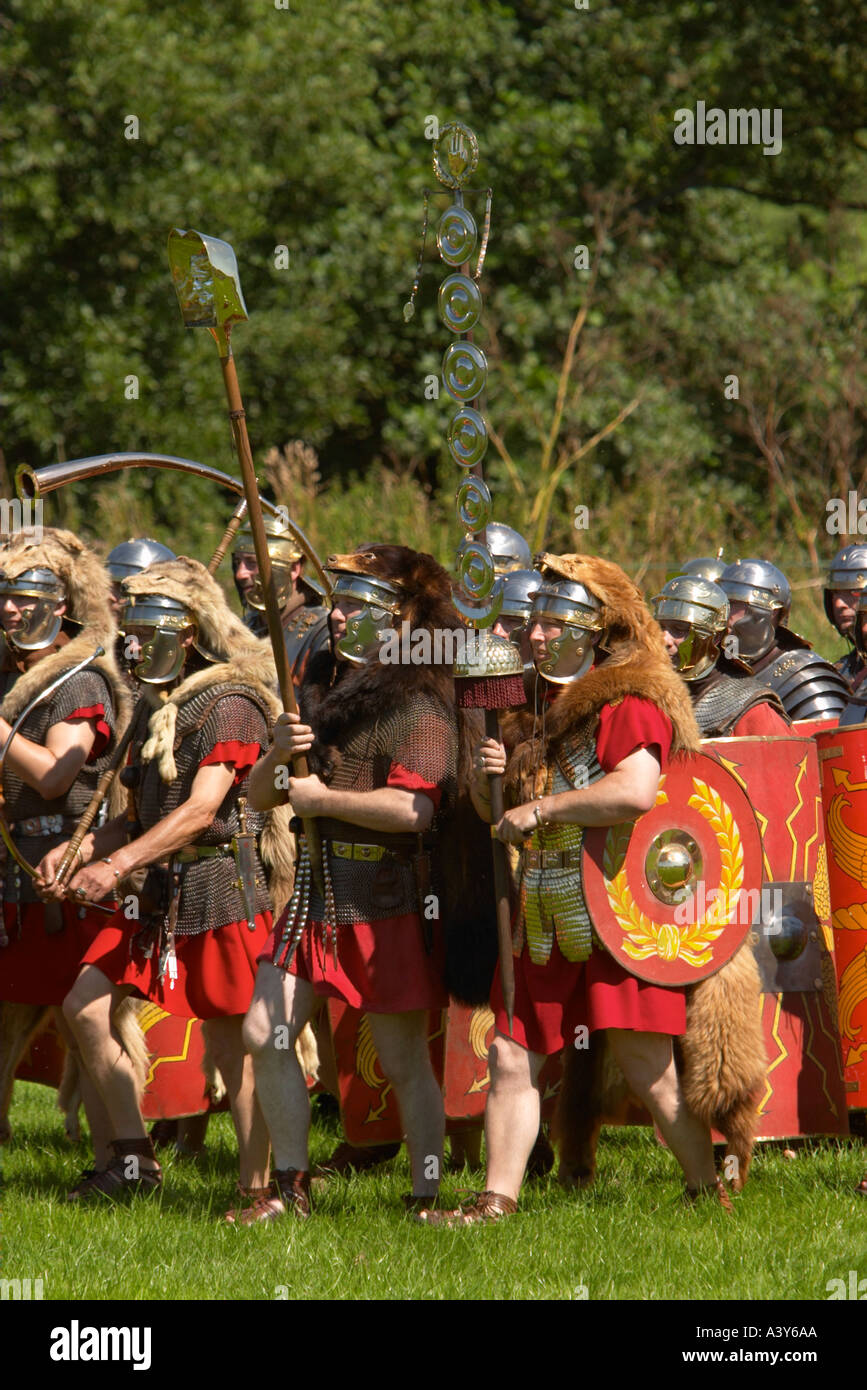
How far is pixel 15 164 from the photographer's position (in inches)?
572

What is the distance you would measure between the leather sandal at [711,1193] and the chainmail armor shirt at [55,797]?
2.08 meters

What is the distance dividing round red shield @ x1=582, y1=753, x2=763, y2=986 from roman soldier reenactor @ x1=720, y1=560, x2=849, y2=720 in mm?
1857

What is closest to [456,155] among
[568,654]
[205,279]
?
[205,279]

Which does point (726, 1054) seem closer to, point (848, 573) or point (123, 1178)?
point (123, 1178)

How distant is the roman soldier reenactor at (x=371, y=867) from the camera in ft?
15.3

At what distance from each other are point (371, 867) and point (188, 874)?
0.61 meters

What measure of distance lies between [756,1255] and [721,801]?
1.14 m

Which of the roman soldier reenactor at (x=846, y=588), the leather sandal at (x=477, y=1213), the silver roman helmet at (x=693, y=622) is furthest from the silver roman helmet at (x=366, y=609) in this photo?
the roman soldier reenactor at (x=846, y=588)

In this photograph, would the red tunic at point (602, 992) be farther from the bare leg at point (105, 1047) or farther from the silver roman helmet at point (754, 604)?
the silver roman helmet at point (754, 604)

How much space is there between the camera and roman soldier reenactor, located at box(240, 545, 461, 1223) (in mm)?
4664

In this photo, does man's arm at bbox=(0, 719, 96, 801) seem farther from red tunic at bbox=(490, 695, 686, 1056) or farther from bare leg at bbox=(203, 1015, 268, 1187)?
red tunic at bbox=(490, 695, 686, 1056)

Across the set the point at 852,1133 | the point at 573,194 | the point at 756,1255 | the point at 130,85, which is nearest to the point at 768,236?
the point at 573,194

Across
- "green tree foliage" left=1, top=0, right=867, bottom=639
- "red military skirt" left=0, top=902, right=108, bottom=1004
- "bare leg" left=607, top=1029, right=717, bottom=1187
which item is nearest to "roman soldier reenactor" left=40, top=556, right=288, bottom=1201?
"red military skirt" left=0, top=902, right=108, bottom=1004

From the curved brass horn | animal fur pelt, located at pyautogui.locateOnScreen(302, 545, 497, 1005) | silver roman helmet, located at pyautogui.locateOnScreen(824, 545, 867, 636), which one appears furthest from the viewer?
silver roman helmet, located at pyautogui.locateOnScreen(824, 545, 867, 636)
